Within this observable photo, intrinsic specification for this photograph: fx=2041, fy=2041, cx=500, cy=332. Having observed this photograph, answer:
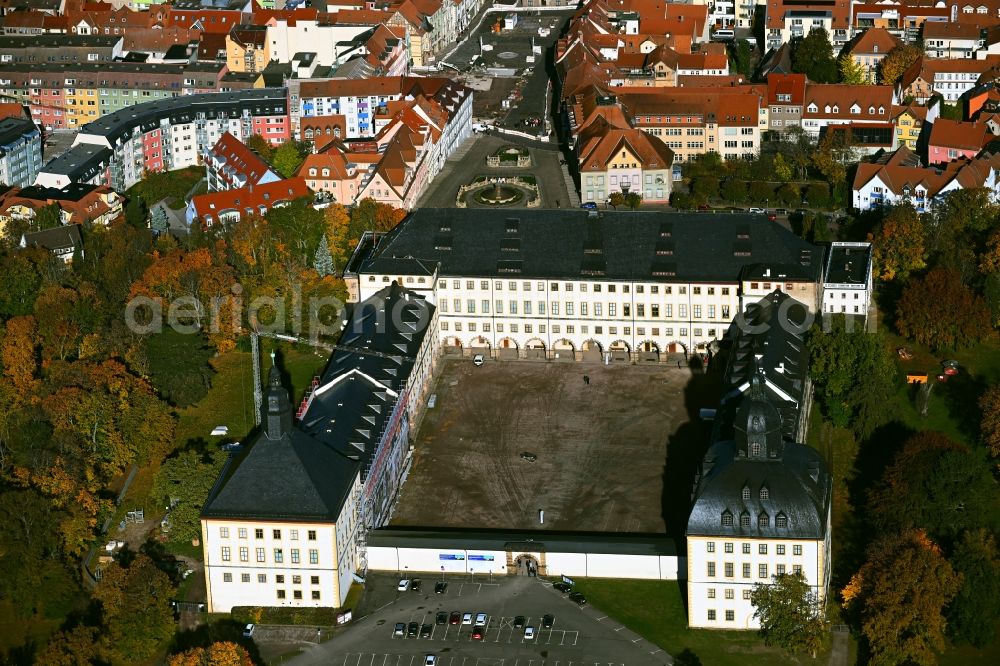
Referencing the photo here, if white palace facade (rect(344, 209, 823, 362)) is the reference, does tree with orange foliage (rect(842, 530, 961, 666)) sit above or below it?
below

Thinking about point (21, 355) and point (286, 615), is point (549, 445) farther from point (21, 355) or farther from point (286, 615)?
point (21, 355)

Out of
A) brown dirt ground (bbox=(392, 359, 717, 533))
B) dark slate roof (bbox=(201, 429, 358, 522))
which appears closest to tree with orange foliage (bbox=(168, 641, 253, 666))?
dark slate roof (bbox=(201, 429, 358, 522))

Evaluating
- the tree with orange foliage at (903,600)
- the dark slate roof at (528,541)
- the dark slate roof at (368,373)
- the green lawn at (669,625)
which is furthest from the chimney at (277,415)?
the tree with orange foliage at (903,600)

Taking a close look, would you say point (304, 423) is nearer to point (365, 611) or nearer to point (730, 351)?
point (365, 611)

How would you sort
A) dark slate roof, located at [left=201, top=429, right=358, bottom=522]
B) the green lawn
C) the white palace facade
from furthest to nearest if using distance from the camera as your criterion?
the white palace facade → dark slate roof, located at [left=201, top=429, right=358, bottom=522] → the green lawn

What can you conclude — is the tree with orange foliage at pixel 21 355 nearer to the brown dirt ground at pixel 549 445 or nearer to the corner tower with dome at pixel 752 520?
the brown dirt ground at pixel 549 445

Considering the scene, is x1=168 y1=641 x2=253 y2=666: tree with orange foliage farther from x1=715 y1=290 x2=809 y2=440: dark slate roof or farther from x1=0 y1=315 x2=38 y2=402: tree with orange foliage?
x1=0 y1=315 x2=38 y2=402: tree with orange foliage
